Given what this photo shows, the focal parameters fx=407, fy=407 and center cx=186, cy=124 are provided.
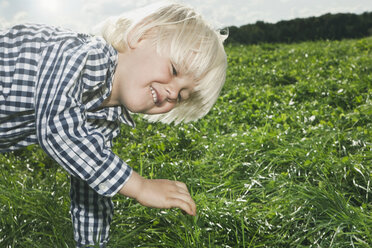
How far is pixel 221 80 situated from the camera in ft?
8.10

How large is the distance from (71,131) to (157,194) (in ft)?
1.56

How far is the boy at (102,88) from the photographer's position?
71.4 inches

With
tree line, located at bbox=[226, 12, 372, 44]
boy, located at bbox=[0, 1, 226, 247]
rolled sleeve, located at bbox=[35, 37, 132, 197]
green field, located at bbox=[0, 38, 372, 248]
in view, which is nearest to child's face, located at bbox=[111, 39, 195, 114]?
boy, located at bbox=[0, 1, 226, 247]

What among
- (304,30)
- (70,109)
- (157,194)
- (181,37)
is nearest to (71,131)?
(70,109)

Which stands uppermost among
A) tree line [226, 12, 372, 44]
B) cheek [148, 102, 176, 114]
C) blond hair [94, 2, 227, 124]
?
blond hair [94, 2, 227, 124]

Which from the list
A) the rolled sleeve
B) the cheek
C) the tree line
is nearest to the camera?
the rolled sleeve

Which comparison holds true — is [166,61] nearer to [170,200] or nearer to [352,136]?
[170,200]

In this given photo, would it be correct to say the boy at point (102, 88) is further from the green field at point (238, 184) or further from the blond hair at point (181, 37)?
the green field at point (238, 184)

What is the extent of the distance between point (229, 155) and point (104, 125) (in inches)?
44.1

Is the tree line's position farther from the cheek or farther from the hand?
the hand

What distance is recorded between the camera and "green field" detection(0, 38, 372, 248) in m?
2.35

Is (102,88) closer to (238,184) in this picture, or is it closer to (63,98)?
(63,98)

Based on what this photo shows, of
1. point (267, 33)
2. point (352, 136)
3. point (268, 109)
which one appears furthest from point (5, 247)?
point (267, 33)

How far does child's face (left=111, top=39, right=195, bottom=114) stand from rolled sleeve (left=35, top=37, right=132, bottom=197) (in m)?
0.30
